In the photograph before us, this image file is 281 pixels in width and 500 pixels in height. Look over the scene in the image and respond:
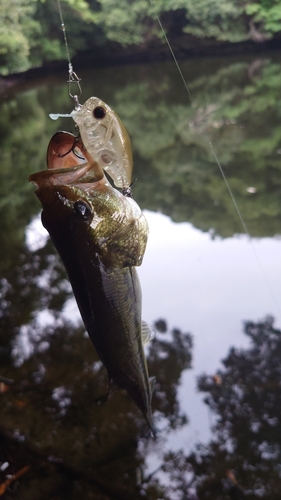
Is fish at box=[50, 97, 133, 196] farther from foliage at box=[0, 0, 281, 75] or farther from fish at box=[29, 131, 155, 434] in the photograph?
foliage at box=[0, 0, 281, 75]

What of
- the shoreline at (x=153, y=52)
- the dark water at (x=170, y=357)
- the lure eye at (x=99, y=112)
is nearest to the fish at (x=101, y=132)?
the lure eye at (x=99, y=112)

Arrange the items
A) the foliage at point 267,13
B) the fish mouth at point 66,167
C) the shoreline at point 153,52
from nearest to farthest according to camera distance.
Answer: the fish mouth at point 66,167, the foliage at point 267,13, the shoreline at point 153,52

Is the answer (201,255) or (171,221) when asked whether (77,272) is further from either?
(171,221)

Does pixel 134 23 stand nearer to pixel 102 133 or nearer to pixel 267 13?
pixel 267 13

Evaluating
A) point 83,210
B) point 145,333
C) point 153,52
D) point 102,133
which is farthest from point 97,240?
point 153,52

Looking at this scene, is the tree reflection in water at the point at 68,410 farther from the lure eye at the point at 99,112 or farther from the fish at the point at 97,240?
the lure eye at the point at 99,112

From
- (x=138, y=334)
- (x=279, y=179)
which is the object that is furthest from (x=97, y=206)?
(x=279, y=179)

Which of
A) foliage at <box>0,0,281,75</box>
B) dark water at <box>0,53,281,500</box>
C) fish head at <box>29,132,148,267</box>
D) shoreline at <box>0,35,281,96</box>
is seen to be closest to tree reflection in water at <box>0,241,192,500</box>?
dark water at <box>0,53,281,500</box>
